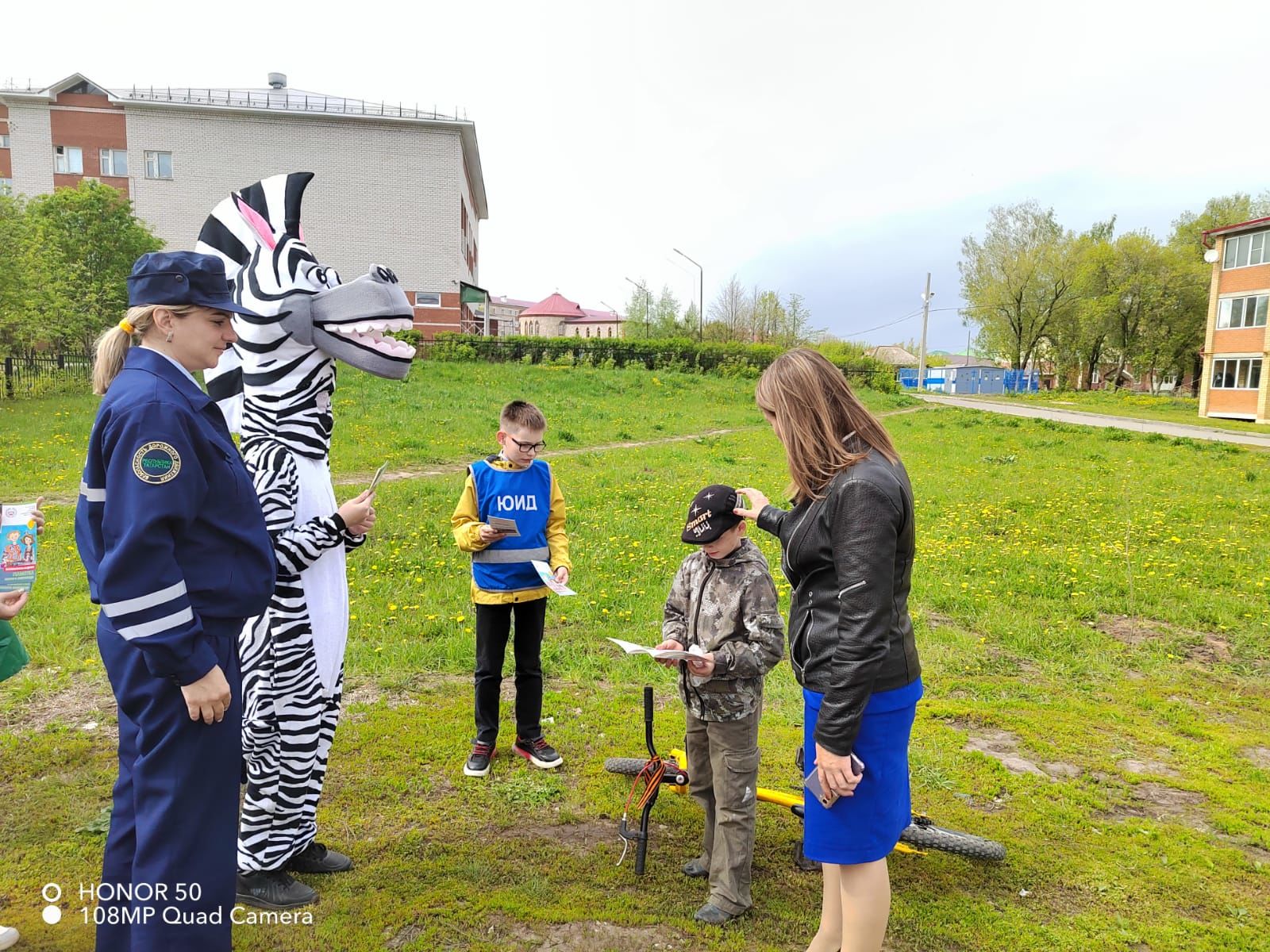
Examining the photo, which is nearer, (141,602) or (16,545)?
(141,602)

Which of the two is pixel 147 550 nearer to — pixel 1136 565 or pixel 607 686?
pixel 607 686

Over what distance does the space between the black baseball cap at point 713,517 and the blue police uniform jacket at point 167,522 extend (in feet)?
5.03

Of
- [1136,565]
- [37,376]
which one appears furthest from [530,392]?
[1136,565]

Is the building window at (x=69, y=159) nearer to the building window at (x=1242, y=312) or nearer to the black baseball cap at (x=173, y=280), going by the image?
the black baseball cap at (x=173, y=280)

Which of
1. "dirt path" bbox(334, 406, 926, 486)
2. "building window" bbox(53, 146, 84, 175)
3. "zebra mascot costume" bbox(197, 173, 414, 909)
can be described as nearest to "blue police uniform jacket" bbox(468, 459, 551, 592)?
"zebra mascot costume" bbox(197, 173, 414, 909)

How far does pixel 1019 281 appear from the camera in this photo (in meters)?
50.8

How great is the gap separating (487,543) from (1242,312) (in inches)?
1528

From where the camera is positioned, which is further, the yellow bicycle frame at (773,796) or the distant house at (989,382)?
the distant house at (989,382)

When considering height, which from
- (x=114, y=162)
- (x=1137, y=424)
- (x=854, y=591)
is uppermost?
(x=114, y=162)

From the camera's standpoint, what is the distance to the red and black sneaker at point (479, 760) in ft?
13.7

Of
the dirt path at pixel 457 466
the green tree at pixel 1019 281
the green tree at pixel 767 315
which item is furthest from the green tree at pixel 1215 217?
the dirt path at pixel 457 466

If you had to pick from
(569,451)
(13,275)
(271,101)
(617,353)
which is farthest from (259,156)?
(569,451)

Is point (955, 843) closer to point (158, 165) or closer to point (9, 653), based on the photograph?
point (9, 653)

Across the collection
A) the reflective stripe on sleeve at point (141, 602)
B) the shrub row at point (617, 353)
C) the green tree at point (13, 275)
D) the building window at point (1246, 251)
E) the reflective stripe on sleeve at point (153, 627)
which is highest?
the building window at point (1246, 251)
